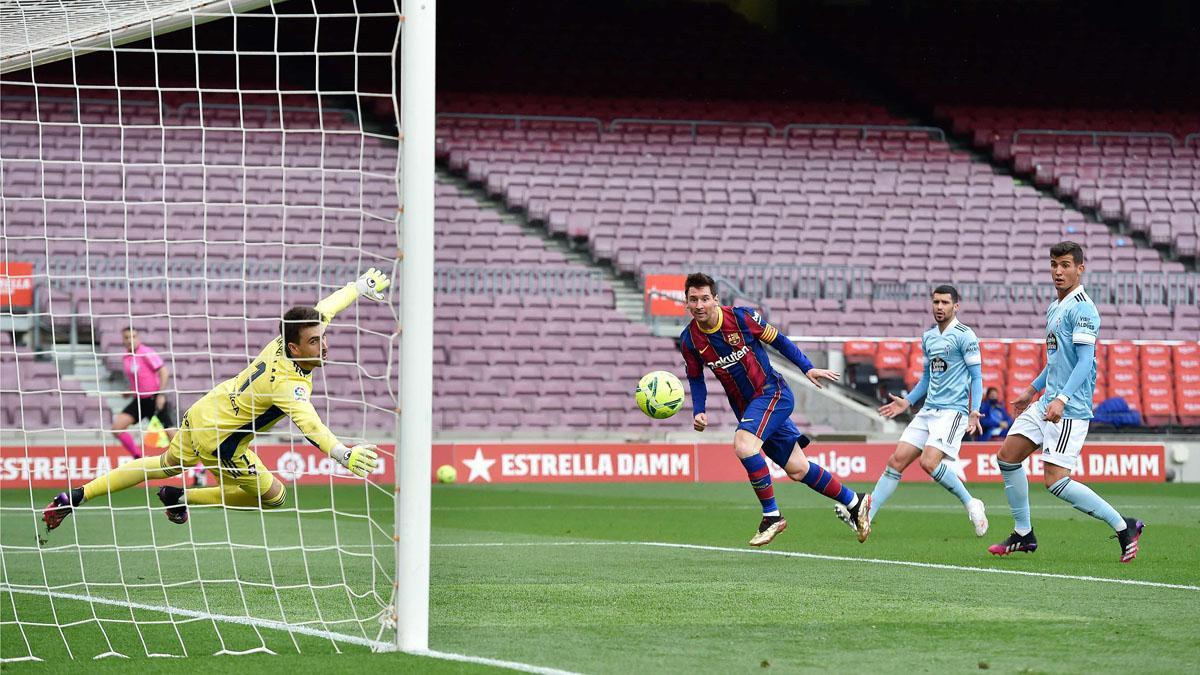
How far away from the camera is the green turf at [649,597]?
5.64 meters

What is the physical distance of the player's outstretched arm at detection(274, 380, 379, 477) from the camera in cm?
654

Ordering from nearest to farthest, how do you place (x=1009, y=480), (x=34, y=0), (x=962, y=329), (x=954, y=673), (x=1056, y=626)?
1. (x=954, y=673)
2. (x=1056, y=626)
3. (x=34, y=0)
4. (x=1009, y=480)
5. (x=962, y=329)

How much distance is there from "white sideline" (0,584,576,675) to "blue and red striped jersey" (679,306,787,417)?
4.20 meters

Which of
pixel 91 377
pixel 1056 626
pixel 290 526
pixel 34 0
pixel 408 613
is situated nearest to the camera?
pixel 408 613

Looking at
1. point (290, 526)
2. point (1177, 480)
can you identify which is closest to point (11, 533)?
point (290, 526)

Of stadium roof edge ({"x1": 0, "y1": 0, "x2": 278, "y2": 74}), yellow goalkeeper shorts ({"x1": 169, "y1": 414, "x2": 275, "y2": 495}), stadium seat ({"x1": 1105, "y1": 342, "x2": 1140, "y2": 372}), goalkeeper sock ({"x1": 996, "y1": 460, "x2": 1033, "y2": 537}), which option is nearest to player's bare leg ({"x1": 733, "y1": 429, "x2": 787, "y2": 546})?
goalkeeper sock ({"x1": 996, "y1": 460, "x2": 1033, "y2": 537})

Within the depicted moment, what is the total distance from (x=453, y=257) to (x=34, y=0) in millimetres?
17862

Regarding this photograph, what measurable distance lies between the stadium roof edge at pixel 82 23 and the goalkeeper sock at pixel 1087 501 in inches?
228

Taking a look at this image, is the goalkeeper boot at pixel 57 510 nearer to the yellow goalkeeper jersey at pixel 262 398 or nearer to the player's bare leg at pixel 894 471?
the yellow goalkeeper jersey at pixel 262 398

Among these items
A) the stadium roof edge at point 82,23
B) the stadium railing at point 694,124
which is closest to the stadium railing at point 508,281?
the stadium railing at point 694,124

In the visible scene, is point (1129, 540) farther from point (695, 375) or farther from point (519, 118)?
point (519, 118)

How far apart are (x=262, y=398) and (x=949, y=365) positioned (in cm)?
542

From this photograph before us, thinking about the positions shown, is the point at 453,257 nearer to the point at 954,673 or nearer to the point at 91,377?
the point at 91,377

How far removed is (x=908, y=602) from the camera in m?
7.09
